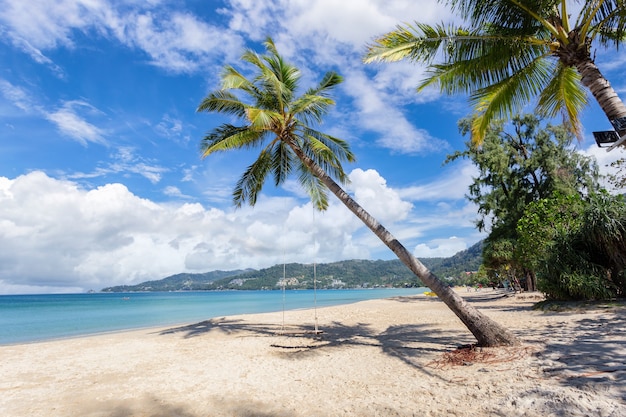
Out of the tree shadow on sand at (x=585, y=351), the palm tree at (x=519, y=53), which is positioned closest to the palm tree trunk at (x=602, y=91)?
the palm tree at (x=519, y=53)

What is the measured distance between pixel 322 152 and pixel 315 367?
576cm

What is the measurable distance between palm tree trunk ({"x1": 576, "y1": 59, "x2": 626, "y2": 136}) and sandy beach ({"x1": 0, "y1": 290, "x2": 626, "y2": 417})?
11.6 feet

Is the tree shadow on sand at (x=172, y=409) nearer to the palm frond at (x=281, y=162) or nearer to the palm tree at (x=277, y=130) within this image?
the palm tree at (x=277, y=130)

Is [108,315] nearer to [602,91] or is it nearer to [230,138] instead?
[230,138]

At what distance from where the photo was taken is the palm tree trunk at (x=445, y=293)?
597 cm

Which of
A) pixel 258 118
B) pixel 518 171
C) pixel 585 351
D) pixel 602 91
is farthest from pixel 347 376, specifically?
pixel 518 171

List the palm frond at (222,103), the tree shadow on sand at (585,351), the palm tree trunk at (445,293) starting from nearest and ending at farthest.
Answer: the tree shadow on sand at (585,351)
the palm tree trunk at (445,293)
the palm frond at (222,103)

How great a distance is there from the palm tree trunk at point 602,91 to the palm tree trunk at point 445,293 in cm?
378

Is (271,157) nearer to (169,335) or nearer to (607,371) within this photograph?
(169,335)

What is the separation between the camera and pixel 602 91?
529 cm

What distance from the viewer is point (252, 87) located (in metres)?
10.1

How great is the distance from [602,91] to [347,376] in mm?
6034

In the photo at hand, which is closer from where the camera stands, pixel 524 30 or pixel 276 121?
pixel 524 30

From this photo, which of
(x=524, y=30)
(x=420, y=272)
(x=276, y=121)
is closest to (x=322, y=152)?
(x=276, y=121)
